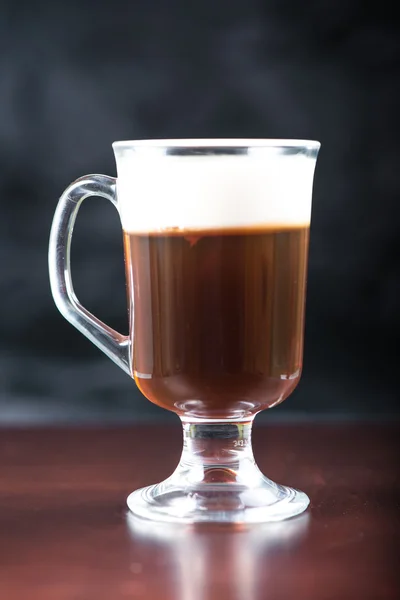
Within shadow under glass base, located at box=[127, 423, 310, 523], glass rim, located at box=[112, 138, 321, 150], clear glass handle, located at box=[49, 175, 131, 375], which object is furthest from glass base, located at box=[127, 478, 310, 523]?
glass rim, located at box=[112, 138, 321, 150]

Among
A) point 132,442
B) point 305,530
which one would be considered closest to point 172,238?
point 305,530

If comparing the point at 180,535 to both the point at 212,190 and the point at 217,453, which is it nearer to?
the point at 217,453

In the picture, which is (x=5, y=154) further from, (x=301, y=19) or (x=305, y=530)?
(x=305, y=530)

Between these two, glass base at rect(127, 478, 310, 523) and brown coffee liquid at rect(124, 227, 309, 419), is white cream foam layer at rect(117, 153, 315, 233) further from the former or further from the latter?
glass base at rect(127, 478, 310, 523)

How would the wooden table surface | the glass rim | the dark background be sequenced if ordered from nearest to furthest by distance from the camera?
1. the wooden table surface
2. the glass rim
3. the dark background

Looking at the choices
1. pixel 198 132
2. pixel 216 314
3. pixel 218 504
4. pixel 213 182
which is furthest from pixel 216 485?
pixel 198 132

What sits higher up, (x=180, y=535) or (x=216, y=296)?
(x=216, y=296)

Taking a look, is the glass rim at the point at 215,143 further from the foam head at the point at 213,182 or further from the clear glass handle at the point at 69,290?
the clear glass handle at the point at 69,290
